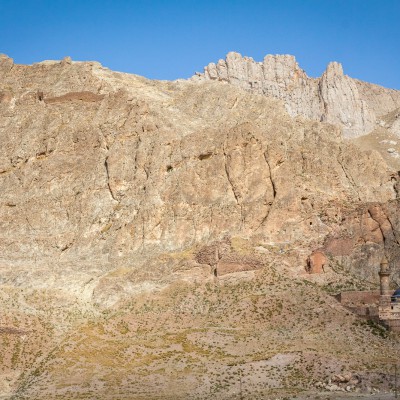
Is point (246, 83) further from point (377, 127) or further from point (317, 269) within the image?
point (317, 269)

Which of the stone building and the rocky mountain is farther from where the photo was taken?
the stone building

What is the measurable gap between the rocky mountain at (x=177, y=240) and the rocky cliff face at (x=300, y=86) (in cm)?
6617

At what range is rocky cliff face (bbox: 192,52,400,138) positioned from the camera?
162 metres

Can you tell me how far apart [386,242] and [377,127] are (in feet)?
272

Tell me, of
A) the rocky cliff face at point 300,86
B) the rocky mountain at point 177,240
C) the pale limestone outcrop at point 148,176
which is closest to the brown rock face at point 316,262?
the rocky mountain at point 177,240

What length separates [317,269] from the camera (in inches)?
2881

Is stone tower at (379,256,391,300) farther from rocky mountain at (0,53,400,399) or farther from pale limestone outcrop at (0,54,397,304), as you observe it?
pale limestone outcrop at (0,54,397,304)

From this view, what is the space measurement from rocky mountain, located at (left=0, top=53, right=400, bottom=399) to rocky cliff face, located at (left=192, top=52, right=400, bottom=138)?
66166 mm

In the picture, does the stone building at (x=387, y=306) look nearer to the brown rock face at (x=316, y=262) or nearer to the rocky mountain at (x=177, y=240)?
the rocky mountain at (x=177, y=240)

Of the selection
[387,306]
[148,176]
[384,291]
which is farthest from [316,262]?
[148,176]

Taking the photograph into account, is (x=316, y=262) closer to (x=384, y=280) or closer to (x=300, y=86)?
(x=384, y=280)

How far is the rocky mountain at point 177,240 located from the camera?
2446 inches

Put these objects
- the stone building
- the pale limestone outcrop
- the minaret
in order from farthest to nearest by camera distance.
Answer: the pale limestone outcrop
the minaret
the stone building

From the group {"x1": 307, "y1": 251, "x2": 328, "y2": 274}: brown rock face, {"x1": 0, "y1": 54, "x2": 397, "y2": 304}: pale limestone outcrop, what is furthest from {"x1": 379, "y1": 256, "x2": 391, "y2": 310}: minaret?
{"x1": 0, "y1": 54, "x2": 397, "y2": 304}: pale limestone outcrop
